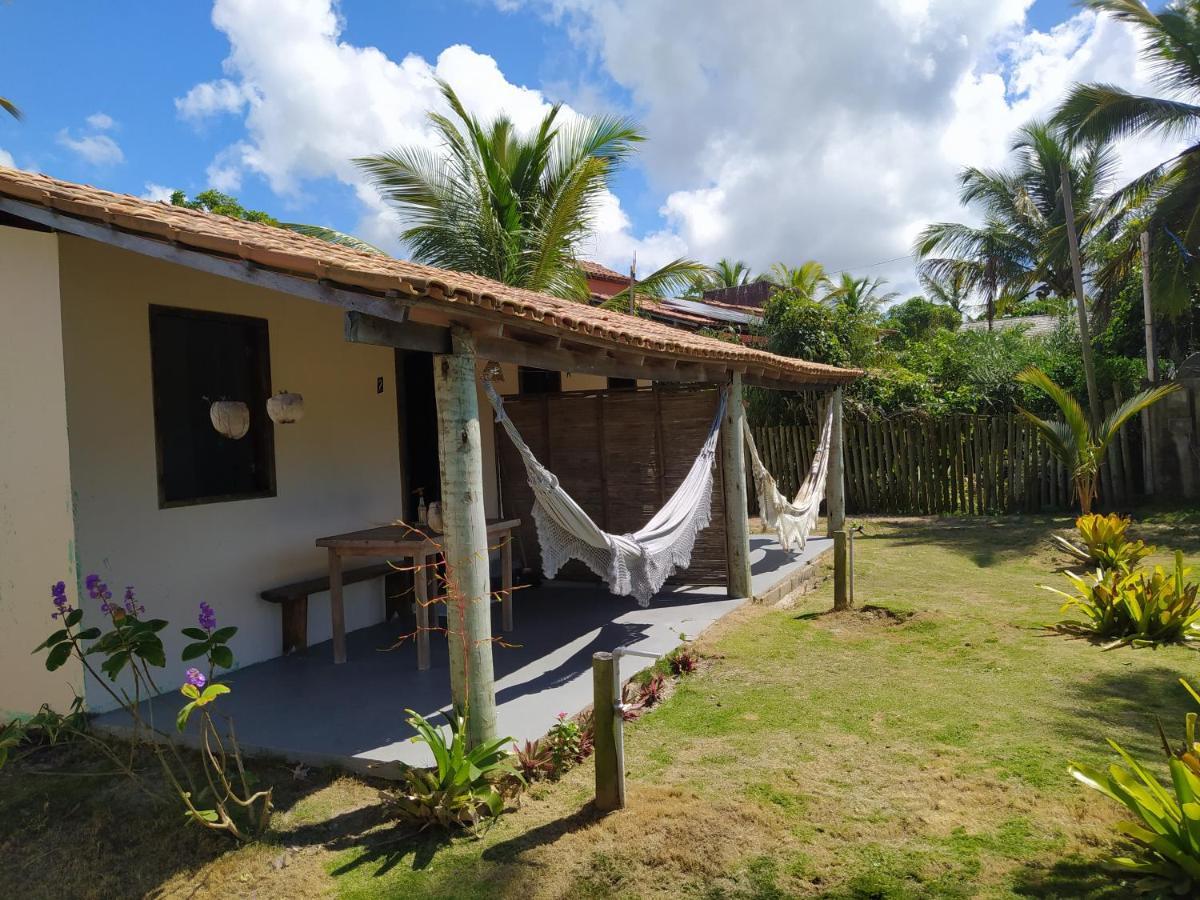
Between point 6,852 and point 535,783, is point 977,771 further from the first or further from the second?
point 6,852

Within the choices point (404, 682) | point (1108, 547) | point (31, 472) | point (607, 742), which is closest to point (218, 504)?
point (31, 472)

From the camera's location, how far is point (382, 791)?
346 centimetres

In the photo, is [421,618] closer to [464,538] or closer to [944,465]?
[464,538]

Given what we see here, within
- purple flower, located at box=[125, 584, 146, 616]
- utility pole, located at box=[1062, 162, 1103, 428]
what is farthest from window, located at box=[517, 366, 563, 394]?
utility pole, located at box=[1062, 162, 1103, 428]

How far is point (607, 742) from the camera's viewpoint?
3277mm

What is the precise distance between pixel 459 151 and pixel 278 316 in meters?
7.05

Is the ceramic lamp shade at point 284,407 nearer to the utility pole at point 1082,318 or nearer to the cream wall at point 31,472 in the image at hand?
the cream wall at point 31,472

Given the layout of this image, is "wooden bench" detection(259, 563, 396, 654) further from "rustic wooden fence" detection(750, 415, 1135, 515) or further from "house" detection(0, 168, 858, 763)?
"rustic wooden fence" detection(750, 415, 1135, 515)

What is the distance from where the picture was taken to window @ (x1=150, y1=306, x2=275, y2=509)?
4.72 metres

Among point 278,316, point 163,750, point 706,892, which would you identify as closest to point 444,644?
point 163,750

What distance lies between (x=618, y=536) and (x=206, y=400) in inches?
103

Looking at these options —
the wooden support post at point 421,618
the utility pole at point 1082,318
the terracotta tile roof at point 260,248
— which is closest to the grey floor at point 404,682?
the wooden support post at point 421,618

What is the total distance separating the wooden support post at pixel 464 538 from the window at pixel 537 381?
478 cm

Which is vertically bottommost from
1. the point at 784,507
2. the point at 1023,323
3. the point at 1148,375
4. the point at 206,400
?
the point at 784,507
